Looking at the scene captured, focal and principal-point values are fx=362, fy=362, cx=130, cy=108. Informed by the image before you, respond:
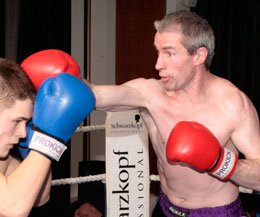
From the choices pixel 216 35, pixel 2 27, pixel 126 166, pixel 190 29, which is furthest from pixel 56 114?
pixel 216 35

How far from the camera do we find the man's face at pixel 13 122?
103cm

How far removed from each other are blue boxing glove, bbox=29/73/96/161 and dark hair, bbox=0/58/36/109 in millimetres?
46

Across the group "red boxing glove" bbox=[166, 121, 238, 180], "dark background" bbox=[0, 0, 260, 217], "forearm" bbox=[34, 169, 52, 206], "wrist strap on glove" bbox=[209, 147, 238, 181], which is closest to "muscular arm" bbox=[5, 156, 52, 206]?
"forearm" bbox=[34, 169, 52, 206]

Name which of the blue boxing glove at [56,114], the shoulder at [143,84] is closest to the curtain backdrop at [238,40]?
the shoulder at [143,84]

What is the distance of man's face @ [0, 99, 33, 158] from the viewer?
3.38 feet

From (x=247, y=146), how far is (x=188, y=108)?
11.9 inches

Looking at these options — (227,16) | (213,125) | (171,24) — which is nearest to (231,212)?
(213,125)

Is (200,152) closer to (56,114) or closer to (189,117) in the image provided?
(189,117)

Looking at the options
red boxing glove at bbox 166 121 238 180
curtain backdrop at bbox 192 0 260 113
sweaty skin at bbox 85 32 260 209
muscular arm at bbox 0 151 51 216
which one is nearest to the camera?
muscular arm at bbox 0 151 51 216

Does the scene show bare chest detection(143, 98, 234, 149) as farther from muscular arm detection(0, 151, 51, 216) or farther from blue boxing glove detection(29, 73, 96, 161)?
muscular arm detection(0, 151, 51, 216)

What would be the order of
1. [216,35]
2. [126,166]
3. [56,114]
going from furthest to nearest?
[216,35] < [126,166] < [56,114]

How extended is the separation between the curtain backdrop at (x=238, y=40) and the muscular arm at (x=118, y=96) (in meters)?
1.80

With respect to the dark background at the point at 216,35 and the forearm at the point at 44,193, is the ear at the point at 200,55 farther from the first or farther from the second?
the dark background at the point at 216,35

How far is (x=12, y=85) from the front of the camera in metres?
1.04
